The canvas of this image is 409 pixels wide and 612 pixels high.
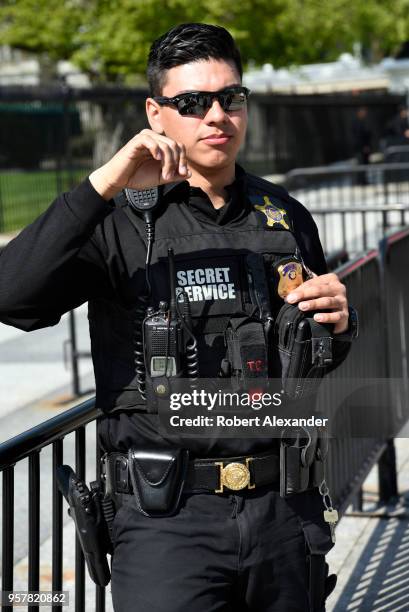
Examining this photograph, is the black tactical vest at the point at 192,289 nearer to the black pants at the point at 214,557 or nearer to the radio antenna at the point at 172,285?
the radio antenna at the point at 172,285

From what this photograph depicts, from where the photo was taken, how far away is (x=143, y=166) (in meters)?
2.23

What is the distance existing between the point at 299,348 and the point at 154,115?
67cm

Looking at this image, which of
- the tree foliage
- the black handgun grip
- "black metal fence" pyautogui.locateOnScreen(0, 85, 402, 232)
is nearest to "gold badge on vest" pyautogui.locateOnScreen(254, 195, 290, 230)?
the black handgun grip

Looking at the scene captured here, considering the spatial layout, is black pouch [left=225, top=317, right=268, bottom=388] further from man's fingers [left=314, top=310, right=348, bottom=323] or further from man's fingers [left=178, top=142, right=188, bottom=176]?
man's fingers [left=178, top=142, right=188, bottom=176]

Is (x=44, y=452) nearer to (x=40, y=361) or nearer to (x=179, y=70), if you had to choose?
(x=40, y=361)

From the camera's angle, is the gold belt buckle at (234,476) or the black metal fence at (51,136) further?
the black metal fence at (51,136)

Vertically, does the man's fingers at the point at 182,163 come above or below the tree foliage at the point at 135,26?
below

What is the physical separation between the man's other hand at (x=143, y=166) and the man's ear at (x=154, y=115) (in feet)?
1.00

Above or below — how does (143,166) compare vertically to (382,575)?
above

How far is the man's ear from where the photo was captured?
2.51 metres

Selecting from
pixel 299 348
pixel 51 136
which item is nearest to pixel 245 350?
pixel 299 348

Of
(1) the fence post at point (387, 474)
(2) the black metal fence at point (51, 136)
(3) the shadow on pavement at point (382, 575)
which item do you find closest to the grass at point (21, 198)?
(2) the black metal fence at point (51, 136)

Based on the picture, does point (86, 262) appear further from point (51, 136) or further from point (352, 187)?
point (352, 187)

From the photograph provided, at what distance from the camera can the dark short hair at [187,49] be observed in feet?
8.02
